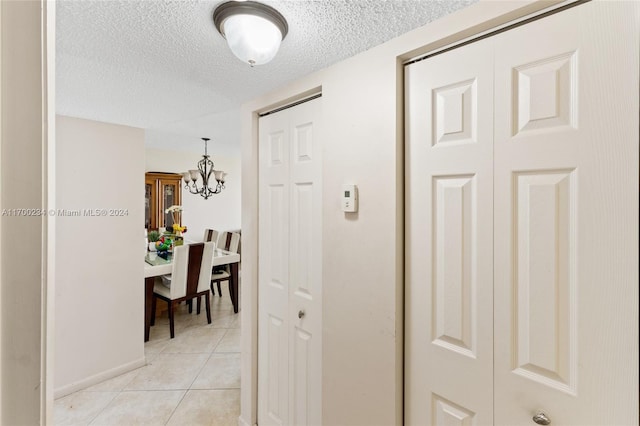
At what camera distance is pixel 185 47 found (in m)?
1.37

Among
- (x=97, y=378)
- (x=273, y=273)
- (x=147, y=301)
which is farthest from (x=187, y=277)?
(x=273, y=273)

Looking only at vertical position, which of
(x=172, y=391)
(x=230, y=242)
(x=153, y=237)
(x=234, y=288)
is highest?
(x=153, y=237)

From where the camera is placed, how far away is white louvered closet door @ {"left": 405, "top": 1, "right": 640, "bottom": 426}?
31.0 inches

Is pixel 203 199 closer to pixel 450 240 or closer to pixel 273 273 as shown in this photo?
pixel 273 273

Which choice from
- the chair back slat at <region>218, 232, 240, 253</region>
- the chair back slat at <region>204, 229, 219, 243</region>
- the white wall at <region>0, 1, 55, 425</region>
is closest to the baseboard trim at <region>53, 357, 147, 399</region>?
the chair back slat at <region>218, 232, 240, 253</region>

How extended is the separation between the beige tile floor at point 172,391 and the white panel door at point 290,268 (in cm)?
66

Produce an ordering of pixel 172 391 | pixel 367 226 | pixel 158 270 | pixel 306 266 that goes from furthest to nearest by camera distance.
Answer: pixel 158 270
pixel 172 391
pixel 306 266
pixel 367 226

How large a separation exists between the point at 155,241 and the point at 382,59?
14.8ft

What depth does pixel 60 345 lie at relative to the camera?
2.39 meters

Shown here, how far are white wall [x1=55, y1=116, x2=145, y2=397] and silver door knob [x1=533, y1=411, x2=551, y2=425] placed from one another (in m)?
3.00

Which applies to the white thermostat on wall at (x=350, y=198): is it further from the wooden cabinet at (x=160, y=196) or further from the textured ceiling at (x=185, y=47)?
the wooden cabinet at (x=160, y=196)

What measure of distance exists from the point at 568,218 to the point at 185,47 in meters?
1.60

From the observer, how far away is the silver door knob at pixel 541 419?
88 cm

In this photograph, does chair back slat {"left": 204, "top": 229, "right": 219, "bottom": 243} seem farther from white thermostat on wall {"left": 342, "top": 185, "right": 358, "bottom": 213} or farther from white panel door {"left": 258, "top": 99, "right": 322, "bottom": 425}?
white thermostat on wall {"left": 342, "top": 185, "right": 358, "bottom": 213}
